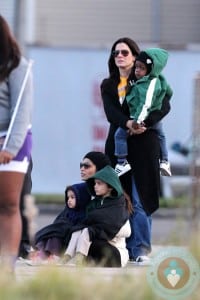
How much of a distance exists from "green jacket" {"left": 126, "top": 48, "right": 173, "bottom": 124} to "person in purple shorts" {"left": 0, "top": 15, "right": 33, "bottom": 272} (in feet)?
6.34

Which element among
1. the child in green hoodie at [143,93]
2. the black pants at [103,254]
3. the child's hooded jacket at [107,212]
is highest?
the child in green hoodie at [143,93]

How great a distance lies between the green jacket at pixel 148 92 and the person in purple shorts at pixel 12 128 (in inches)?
76.1

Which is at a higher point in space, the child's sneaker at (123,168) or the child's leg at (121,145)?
the child's leg at (121,145)

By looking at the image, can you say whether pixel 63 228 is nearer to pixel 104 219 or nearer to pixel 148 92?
pixel 104 219

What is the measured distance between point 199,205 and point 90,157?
928 mm

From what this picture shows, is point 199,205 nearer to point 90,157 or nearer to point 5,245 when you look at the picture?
point 90,157

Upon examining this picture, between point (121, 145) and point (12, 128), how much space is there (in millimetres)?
2228

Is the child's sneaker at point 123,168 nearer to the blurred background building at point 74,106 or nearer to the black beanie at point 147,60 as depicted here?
the black beanie at point 147,60

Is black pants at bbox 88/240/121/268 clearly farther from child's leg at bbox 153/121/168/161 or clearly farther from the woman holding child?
child's leg at bbox 153/121/168/161

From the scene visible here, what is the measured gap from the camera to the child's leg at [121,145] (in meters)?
8.83

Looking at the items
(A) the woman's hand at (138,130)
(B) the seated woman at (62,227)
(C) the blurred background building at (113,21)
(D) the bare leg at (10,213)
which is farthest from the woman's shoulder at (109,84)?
(C) the blurred background building at (113,21)

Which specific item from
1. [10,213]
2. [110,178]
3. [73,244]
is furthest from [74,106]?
[10,213]

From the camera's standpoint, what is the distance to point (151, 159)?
8852 millimetres

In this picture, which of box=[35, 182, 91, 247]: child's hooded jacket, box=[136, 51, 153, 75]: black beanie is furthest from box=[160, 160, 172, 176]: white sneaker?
box=[136, 51, 153, 75]: black beanie
